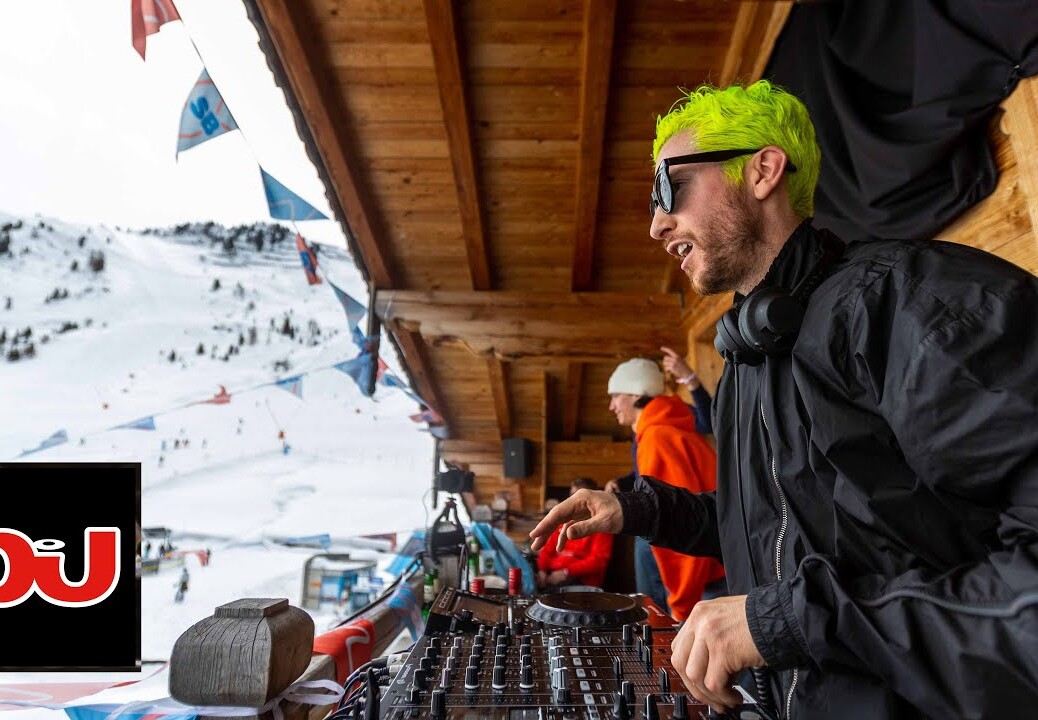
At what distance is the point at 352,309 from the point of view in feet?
20.9

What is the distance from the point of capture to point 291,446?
43.4ft

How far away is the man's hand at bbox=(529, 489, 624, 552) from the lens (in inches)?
52.9

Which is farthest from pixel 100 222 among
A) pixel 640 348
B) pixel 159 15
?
pixel 640 348

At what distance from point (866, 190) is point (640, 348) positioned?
13.1 feet

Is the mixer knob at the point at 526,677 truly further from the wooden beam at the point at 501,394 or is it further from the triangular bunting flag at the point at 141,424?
the wooden beam at the point at 501,394

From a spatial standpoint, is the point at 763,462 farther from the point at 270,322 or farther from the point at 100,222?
the point at 270,322

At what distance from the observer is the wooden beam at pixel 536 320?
6.41 metres

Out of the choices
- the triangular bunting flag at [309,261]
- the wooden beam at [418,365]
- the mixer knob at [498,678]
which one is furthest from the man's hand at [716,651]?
the wooden beam at [418,365]

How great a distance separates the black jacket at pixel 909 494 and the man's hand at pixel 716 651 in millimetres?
22

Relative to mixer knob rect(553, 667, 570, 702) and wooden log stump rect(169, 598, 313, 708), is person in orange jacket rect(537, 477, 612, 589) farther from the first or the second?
wooden log stump rect(169, 598, 313, 708)

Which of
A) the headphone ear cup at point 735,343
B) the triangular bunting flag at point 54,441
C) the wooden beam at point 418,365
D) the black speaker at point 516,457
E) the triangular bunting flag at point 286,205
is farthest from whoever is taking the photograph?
the black speaker at point 516,457

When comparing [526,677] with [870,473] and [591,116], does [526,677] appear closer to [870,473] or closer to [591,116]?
[870,473]

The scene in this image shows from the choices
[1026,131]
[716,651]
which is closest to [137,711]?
[716,651]

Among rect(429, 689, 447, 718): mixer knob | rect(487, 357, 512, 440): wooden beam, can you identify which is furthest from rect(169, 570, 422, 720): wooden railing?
rect(487, 357, 512, 440): wooden beam
